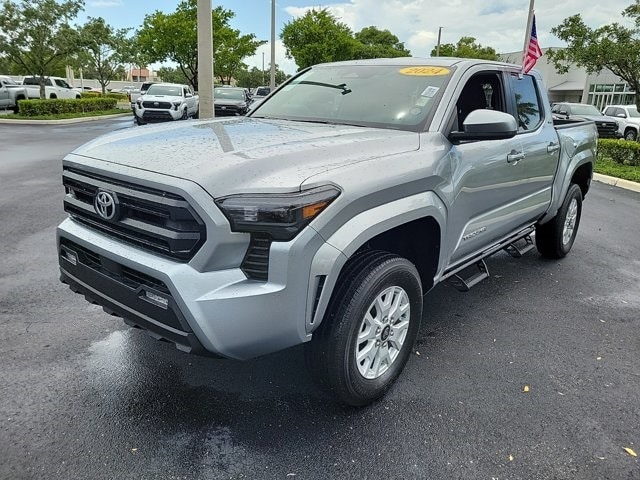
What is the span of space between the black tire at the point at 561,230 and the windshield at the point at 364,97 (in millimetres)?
2470

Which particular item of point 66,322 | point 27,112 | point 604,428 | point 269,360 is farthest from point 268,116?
point 27,112

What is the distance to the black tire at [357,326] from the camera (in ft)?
8.22

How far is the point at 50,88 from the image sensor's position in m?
29.5

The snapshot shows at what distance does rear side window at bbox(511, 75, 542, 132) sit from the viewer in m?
4.26

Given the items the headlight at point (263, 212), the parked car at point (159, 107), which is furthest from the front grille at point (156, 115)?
the headlight at point (263, 212)

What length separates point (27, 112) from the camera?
68.4 ft

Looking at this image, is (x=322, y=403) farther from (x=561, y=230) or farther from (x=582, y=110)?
(x=582, y=110)

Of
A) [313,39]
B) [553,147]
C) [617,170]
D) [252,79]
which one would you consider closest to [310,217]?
[553,147]

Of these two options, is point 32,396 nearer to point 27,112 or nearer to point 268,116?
point 268,116

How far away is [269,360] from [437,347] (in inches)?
45.6

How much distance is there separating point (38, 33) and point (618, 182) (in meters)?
23.4

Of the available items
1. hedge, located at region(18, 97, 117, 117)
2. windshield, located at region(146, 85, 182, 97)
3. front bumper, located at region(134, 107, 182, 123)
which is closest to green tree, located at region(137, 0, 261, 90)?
hedge, located at region(18, 97, 117, 117)

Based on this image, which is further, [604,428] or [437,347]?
[437,347]

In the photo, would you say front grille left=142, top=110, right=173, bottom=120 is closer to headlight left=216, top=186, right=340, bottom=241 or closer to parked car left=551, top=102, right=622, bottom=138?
parked car left=551, top=102, right=622, bottom=138
